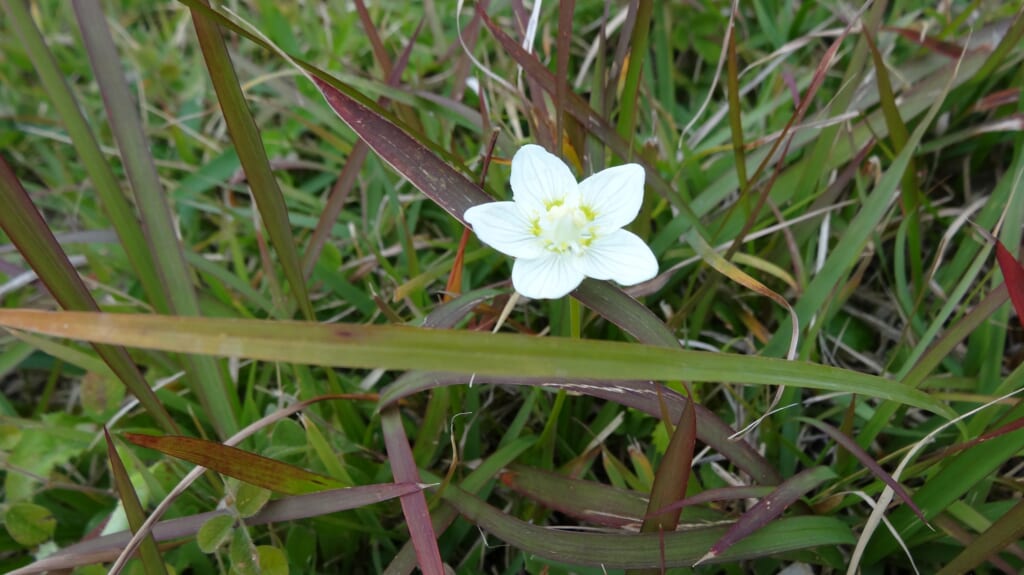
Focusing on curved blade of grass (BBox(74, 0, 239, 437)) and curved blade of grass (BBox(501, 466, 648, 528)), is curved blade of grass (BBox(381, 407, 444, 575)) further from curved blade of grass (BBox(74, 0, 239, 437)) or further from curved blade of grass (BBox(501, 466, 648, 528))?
curved blade of grass (BBox(74, 0, 239, 437))

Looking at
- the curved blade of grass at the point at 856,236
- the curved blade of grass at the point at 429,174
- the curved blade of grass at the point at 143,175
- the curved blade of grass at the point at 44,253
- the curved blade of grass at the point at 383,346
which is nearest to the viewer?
the curved blade of grass at the point at 383,346

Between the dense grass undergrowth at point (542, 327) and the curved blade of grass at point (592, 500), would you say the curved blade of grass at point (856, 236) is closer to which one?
the dense grass undergrowth at point (542, 327)

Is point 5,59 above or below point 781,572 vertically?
above

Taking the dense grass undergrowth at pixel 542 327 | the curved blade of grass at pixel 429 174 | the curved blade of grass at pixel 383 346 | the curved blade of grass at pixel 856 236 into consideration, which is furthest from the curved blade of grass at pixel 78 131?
the curved blade of grass at pixel 856 236

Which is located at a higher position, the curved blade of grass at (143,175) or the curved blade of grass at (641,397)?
the curved blade of grass at (143,175)

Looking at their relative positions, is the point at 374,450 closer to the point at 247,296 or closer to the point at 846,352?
the point at 247,296

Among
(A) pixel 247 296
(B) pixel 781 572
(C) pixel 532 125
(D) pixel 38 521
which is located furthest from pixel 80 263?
(B) pixel 781 572

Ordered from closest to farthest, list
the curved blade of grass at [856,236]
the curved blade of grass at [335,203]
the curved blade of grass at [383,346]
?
the curved blade of grass at [383,346], the curved blade of grass at [856,236], the curved blade of grass at [335,203]

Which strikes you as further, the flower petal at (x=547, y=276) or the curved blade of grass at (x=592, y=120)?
the curved blade of grass at (x=592, y=120)
